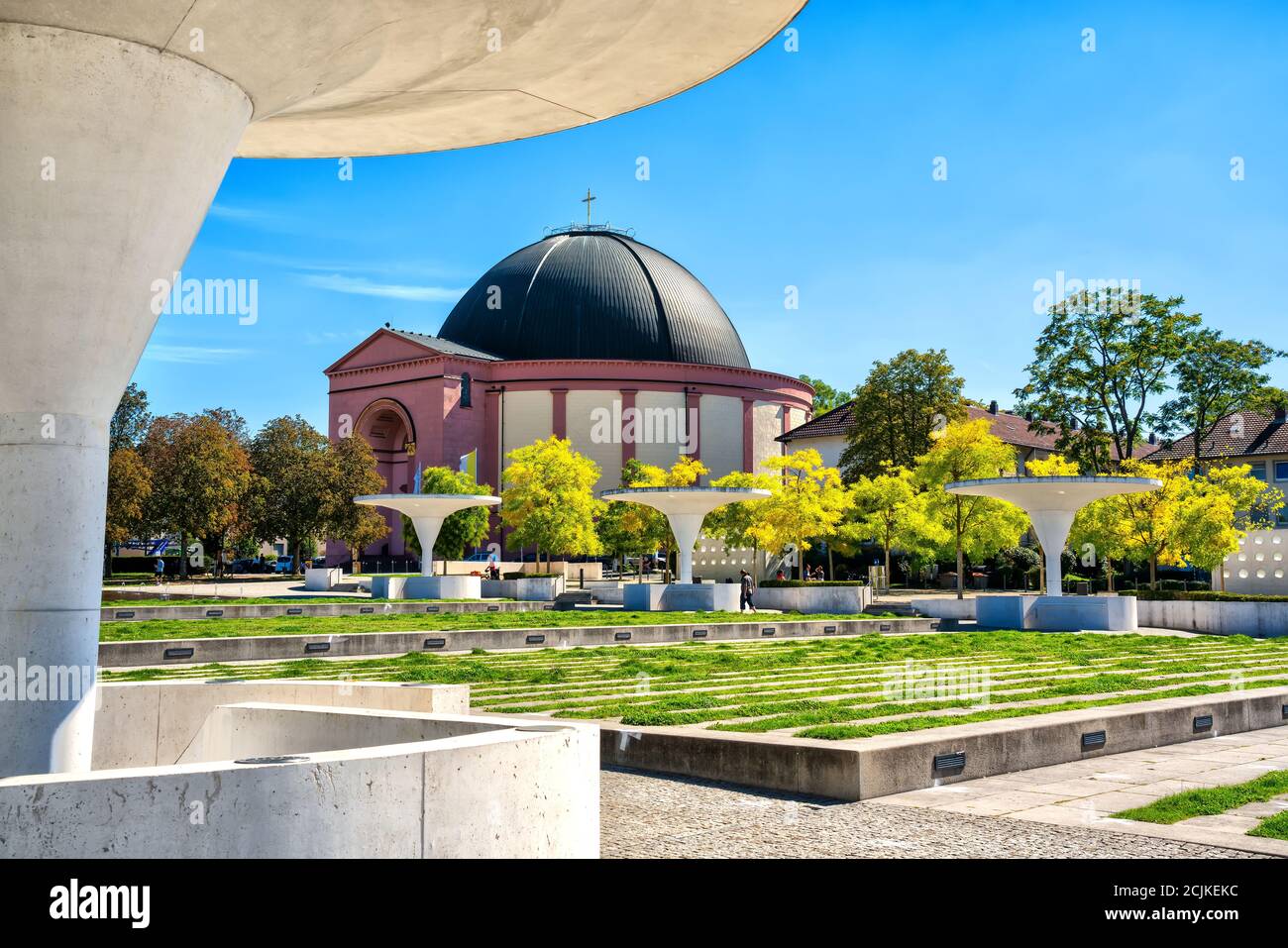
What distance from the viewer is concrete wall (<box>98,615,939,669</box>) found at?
60.4ft

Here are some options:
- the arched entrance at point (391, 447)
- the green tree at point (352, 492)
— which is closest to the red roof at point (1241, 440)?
the green tree at point (352, 492)

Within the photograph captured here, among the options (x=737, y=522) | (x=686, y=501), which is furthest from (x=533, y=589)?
(x=737, y=522)

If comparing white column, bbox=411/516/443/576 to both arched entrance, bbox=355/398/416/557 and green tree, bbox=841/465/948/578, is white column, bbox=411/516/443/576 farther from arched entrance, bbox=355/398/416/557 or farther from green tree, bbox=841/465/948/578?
arched entrance, bbox=355/398/416/557

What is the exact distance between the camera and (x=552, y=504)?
166 ft

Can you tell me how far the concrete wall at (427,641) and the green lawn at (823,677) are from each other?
1.09 meters

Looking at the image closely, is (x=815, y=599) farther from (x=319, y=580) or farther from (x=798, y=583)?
(x=319, y=580)

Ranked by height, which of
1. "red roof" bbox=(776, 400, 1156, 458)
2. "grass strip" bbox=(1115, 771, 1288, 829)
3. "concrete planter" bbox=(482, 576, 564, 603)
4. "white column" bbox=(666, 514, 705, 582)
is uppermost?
"red roof" bbox=(776, 400, 1156, 458)

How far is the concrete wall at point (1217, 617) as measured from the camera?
28625 mm

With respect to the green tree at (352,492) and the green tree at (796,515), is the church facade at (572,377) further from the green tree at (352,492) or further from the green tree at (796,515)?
the green tree at (796,515)

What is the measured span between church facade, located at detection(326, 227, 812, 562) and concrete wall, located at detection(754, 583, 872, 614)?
31.6 m

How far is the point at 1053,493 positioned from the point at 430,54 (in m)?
27.7

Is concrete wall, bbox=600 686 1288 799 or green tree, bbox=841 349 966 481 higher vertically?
green tree, bbox=841 349 966 481

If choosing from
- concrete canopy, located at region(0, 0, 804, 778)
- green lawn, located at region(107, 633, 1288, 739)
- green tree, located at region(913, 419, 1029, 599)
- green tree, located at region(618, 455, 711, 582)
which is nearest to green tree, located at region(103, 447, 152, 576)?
green tree, located at region(618, 455, 711, 582)
